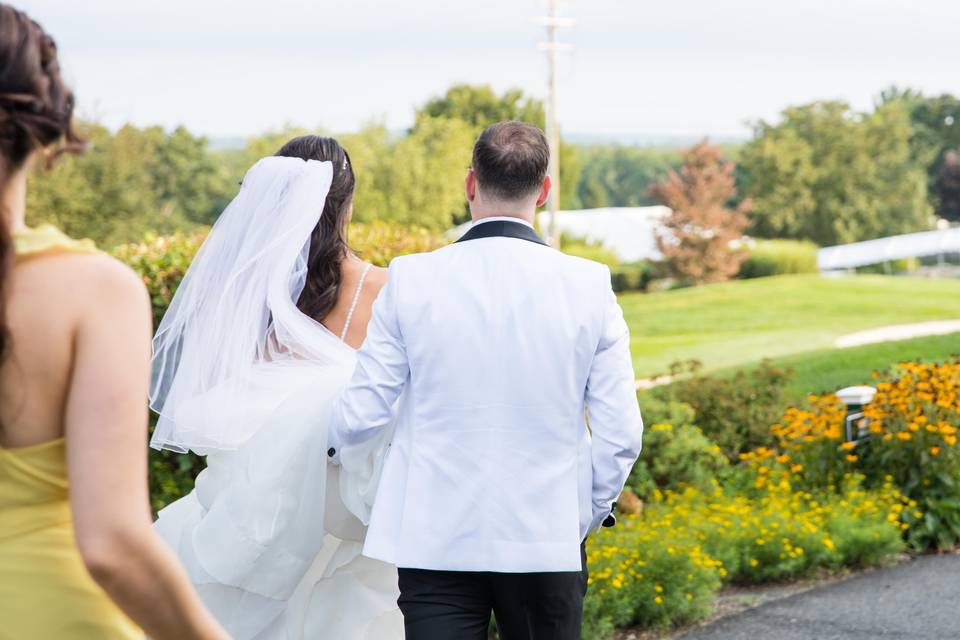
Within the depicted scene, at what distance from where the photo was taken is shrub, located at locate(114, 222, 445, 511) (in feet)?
23.3

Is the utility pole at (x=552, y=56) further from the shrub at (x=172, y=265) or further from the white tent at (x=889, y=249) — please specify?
the shrub at (x=172, y=265)

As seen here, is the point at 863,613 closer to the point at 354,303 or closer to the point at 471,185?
the point at 354,303

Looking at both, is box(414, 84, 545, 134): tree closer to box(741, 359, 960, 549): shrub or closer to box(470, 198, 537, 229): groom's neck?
box(741, 359, 960, 549): shrub

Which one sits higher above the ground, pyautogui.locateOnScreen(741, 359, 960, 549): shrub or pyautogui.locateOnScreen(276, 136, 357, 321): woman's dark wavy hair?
pyautogui.locateOnScreen(276, 136, 357, 321): woman's dark wavy hair

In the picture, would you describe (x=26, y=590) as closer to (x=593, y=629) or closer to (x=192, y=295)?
(x=192, y=295)

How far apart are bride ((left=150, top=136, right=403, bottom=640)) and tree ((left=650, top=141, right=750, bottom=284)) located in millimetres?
48529

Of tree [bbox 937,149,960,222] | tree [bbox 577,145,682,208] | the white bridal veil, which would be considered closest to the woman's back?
the white bridal veil

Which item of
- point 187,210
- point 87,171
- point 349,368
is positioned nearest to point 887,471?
point 349,368

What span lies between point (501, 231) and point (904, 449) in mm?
5541

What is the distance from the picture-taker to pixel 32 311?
1.69 meters

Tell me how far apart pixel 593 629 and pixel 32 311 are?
15.2ft

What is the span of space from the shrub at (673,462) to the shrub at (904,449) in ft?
1.15

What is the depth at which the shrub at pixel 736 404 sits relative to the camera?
10.4 m

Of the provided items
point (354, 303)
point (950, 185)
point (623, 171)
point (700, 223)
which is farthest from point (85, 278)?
point (623, 171)
